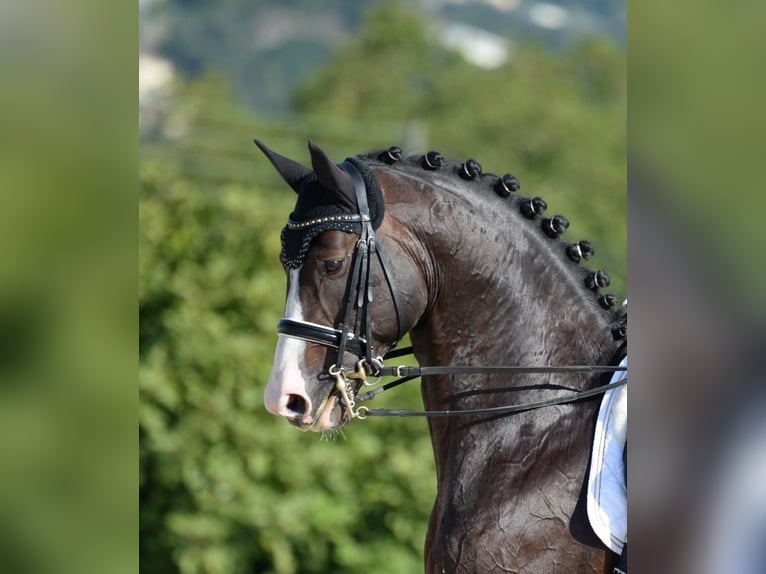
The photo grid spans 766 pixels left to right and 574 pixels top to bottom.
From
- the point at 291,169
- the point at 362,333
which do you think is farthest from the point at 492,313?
the point at 291,169

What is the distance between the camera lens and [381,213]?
8.18 ft

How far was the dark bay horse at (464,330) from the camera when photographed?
2395 millimetres

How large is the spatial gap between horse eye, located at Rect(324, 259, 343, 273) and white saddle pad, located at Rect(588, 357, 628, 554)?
2.45ft

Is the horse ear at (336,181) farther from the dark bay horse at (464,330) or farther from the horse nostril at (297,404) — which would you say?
the horse nostril at (297,404)

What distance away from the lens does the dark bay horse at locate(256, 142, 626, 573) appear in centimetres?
239

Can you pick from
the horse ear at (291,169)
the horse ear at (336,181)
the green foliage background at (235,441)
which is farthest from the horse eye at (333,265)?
the green foliage background at (235,441)

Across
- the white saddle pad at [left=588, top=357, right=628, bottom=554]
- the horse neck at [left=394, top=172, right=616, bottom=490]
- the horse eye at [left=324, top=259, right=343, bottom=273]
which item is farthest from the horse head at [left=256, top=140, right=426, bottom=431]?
the white saddle pad at [left=588, top=357, right=628, bottom=554]

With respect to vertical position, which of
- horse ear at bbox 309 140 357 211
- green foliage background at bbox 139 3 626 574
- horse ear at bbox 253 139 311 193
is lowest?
green foliage background at bbox 139 3 626 574

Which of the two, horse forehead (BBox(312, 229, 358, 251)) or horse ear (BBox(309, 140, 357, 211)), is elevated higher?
horse ear (BBox(309, 140, 357, 211))

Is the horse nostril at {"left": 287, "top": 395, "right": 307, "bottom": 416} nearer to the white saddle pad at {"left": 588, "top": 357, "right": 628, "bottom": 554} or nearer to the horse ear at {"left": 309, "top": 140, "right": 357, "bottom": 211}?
the horse ear at {"left": 309, "top": 140, "right": 357, "bottom": 211}

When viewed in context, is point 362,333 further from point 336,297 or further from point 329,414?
point 329,414
